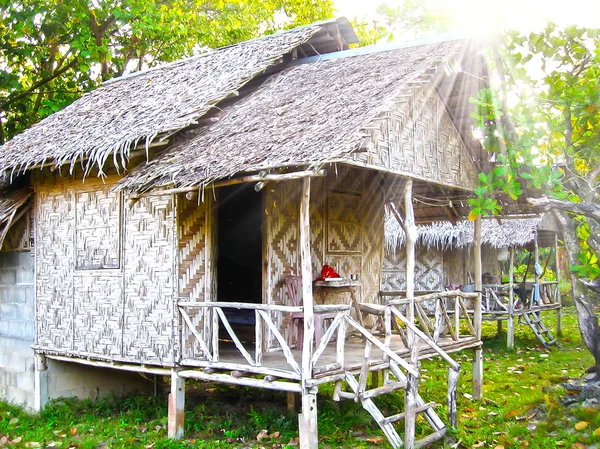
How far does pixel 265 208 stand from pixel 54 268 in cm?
314

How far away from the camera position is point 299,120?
7.33 meters

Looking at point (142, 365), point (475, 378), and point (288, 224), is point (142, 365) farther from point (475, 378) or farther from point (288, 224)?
point (475, 378)

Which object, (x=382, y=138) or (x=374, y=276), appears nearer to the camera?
(x=382, y=138)

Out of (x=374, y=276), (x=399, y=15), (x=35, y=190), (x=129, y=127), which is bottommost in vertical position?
(x=374, y=276)

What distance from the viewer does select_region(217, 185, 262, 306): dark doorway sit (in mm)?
10617

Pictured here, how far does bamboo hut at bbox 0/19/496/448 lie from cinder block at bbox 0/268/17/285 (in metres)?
0.68

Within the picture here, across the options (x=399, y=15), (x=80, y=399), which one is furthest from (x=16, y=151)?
(x=399, y=15)

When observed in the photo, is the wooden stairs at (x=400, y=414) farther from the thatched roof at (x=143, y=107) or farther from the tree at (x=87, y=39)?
the tree at (x=87, y=39)

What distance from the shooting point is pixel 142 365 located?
7.90 meters

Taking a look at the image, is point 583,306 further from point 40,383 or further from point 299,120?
point 40,383

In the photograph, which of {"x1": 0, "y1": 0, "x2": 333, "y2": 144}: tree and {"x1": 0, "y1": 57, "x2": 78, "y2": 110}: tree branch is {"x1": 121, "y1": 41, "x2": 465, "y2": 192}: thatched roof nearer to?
{"x1": 0, "y1": 0, "x2": 333, "y2": 144}: tree

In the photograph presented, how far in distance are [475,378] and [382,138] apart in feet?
12.6

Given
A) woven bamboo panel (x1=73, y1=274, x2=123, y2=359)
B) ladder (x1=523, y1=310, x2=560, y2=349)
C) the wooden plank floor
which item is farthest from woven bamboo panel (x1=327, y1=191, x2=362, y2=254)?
ladder (x1=523, y1=310, x2=560, y2=349)

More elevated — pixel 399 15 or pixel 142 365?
pixel 399 15
